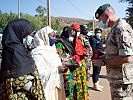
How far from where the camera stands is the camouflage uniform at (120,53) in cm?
353

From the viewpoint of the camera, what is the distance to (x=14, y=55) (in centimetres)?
351

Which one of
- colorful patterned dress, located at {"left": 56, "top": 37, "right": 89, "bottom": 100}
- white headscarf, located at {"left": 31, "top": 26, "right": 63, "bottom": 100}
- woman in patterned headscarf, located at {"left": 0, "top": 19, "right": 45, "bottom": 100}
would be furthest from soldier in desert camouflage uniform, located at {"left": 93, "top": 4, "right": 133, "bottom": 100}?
colorful patterned dress, located at {"left": 56, "top": 37, "right": 89, "bottom": 100}

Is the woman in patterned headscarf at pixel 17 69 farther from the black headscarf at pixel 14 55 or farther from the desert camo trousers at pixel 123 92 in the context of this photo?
the desert camo trousers at pixel 123 92

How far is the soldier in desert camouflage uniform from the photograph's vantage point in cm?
353

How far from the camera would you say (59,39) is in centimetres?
600

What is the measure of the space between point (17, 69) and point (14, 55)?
0.16 metres

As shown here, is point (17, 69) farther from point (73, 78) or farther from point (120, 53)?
point (73, 78)

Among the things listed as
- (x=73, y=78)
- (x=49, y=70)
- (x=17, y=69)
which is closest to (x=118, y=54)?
(x=17, y=69)

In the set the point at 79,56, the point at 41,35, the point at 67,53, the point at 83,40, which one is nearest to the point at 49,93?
the point at 41,35

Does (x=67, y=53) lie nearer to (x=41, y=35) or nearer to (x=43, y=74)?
(x=41, y=35)

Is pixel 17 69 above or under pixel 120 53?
under

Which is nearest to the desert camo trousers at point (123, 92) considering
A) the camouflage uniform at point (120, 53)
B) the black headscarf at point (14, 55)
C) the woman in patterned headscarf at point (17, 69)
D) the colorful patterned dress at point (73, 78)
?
the camouflage uniform at point (120, 53)

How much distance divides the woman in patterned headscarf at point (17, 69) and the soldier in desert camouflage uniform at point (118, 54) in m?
0.79

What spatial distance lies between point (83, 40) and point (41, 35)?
2278 mm
